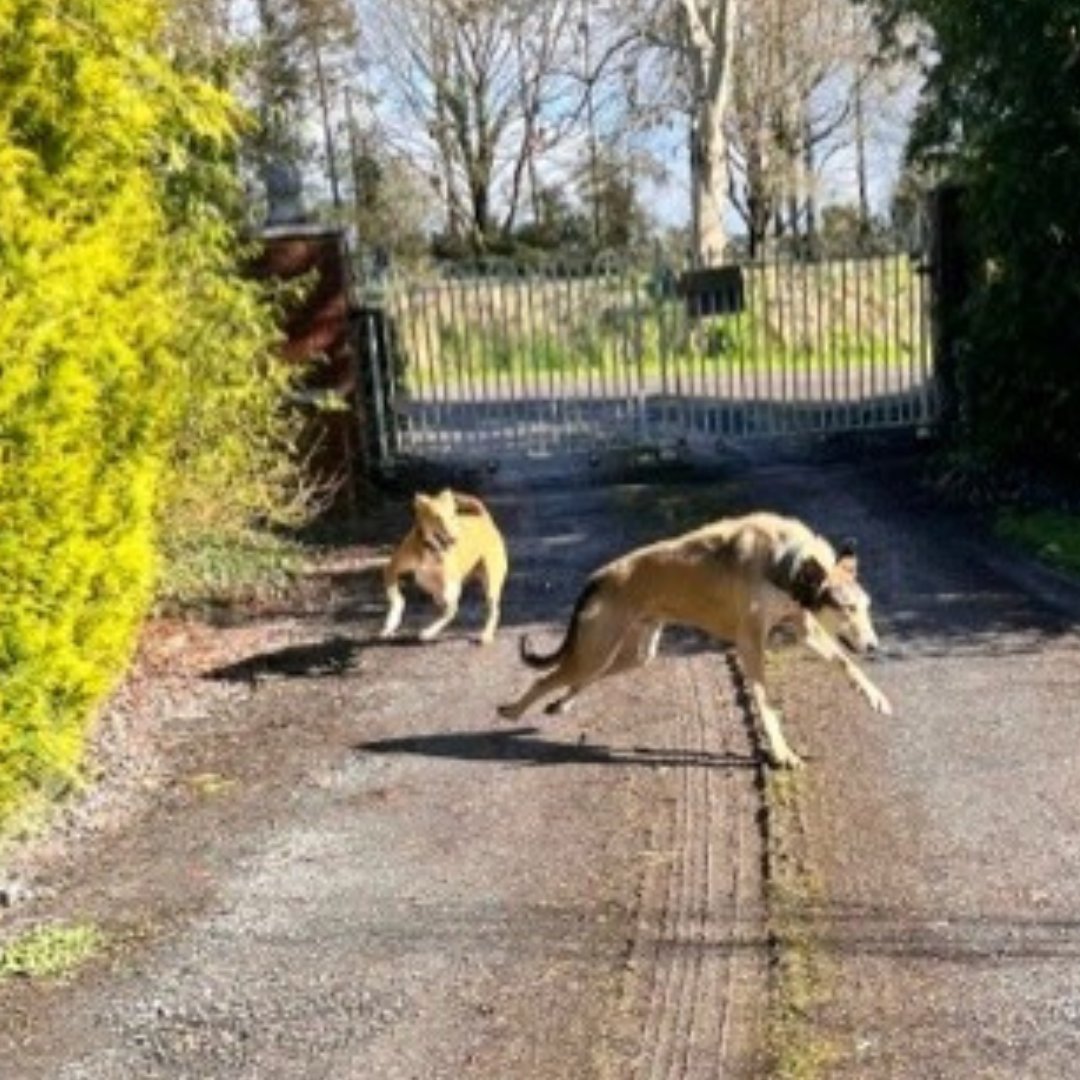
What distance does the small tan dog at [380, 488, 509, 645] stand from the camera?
864cm

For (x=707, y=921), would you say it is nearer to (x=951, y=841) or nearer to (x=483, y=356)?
(x=951, y=841)

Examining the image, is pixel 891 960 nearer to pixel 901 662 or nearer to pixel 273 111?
pixel 901 662

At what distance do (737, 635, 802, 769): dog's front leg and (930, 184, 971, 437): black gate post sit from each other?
7.41 m

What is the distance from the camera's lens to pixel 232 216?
1143cm

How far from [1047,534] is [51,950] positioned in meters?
7.50

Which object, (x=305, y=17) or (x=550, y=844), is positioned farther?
(x=305, y=17)

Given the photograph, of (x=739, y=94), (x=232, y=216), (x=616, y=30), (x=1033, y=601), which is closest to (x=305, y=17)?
(x=616, y=30)

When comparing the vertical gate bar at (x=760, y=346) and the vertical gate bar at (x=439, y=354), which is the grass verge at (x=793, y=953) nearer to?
the vertical gate bar at (x=439, y=354)

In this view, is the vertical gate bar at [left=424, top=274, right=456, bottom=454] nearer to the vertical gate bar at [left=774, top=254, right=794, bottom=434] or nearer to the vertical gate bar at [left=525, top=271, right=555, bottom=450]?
the vertical gate bar at [left=525, top=271, right=555, bottom=450]

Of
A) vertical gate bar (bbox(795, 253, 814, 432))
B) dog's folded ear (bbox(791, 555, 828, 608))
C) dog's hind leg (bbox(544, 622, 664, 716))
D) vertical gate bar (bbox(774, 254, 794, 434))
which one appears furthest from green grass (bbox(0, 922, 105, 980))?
vertical gate bar (bbox(795, 253, 814, 432))

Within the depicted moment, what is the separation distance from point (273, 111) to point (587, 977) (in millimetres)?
11092

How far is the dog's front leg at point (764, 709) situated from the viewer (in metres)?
6.28

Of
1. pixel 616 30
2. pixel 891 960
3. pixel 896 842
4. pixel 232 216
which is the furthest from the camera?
pixel 616 30

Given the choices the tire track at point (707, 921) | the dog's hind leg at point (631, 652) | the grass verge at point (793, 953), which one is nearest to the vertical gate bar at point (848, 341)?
the dog's hind leg at point (631, 652)
